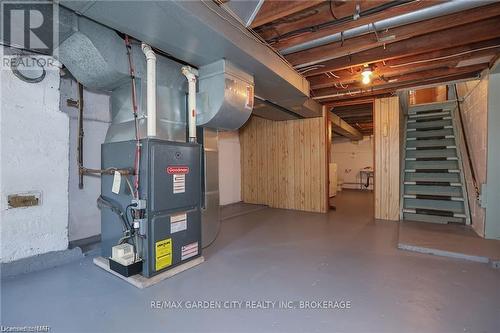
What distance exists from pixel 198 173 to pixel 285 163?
3.24m

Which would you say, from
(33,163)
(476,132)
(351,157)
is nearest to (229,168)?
(33,163)

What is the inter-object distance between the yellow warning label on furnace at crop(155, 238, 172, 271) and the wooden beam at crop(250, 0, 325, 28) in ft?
6.61

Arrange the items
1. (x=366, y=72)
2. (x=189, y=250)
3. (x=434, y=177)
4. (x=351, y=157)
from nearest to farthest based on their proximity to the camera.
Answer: (x=189, y=250)
(x=366, y=72)
(x=434, y=177)
(x=351, y=157)

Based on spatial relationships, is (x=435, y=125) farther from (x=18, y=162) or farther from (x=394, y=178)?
(x=18, y=162)

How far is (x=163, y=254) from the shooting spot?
6.96 feet

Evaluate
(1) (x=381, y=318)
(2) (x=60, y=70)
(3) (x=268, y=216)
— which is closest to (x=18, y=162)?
(2) (x=60, y=70)

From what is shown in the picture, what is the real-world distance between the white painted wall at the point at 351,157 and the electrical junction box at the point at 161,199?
8.36 metres

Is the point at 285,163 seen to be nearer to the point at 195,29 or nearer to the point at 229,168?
the point at 229,168

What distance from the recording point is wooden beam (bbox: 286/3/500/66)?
6.40ft

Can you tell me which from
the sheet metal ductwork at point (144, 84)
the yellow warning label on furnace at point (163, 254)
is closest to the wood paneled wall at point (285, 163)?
the sheet metal ductwork at point (144, 84)

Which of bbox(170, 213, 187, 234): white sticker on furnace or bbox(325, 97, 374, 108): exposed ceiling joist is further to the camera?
bbox(325, 97, 374, 108): exposed ceiling joist

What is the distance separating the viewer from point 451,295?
1837 mm

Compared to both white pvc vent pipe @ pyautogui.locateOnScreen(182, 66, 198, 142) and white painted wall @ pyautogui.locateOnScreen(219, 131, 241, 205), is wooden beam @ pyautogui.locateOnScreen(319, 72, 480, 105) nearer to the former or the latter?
white painted wall @ pyautogui.locateOnScreen(219, 131, 241, 205)

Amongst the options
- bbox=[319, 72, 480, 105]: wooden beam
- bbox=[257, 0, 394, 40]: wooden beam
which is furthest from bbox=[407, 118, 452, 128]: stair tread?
bbox=[257, 0, 394, 40]: wooden beam
